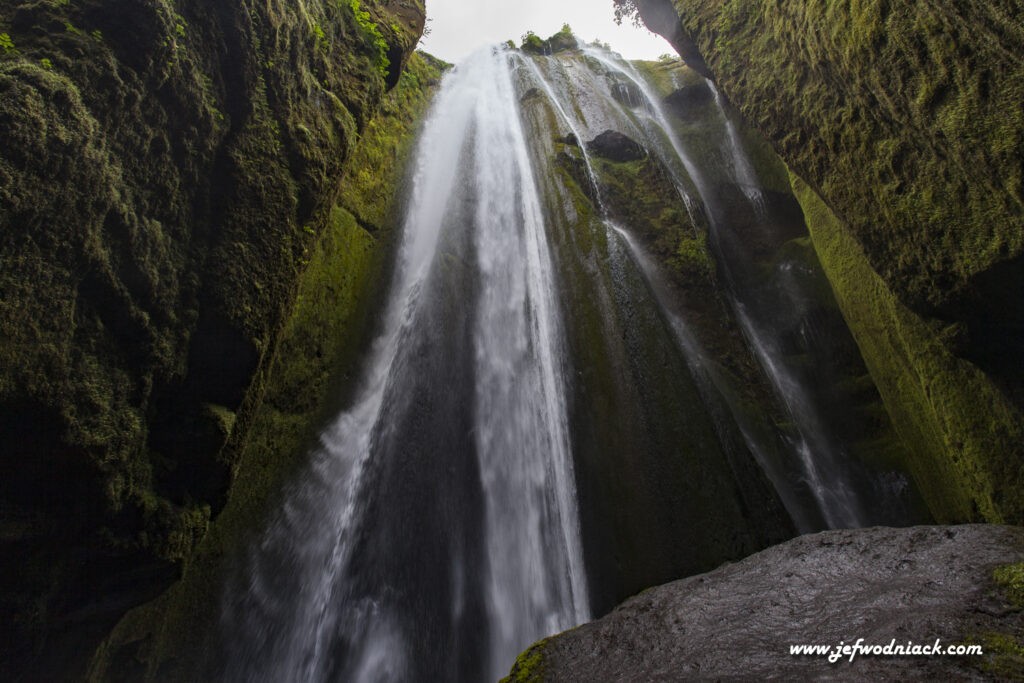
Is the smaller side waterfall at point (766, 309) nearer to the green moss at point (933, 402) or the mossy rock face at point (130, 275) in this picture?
the green moss at point (933, 402)

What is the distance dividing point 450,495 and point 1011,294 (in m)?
6.29

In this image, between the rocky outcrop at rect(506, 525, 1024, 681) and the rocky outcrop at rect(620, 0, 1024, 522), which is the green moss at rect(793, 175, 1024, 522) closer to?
the rocky outcrop at rect(620, 0, 1024, 522)

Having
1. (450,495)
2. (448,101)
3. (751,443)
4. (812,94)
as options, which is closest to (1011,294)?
(751,443)

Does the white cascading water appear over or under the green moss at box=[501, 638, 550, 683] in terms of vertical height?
over

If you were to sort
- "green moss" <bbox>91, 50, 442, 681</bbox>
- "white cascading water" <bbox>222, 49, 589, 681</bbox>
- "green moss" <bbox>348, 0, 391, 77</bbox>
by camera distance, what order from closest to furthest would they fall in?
"green moss" <bbox>91, 50, 442, 681</bbox> < "white cascading water" <bbox>222, 49, 589, 681</bbox> < "green moss" <bbox>348, 0, 391, 77</bbox>

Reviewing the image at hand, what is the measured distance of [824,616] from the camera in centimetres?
257

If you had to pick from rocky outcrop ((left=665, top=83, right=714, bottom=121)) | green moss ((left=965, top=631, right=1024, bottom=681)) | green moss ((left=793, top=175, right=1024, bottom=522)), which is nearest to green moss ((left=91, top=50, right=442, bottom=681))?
green moss ((left=965, top=631, right=1024, bottom=681))

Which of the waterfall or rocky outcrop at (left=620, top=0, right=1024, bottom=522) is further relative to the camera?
the waterfall

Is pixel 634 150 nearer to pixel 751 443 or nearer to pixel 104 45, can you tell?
pixel 751 443

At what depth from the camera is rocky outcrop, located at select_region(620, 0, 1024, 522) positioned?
4242 millimetres

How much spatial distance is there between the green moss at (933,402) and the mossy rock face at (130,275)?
765 cm

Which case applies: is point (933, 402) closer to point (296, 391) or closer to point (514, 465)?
point (514, 465)

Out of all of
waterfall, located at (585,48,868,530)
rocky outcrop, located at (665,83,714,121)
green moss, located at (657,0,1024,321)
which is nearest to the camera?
green moss, located at (657,0,1024,321)

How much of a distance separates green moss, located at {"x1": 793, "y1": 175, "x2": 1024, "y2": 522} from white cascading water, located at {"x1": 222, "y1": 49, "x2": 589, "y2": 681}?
15.2 ft
